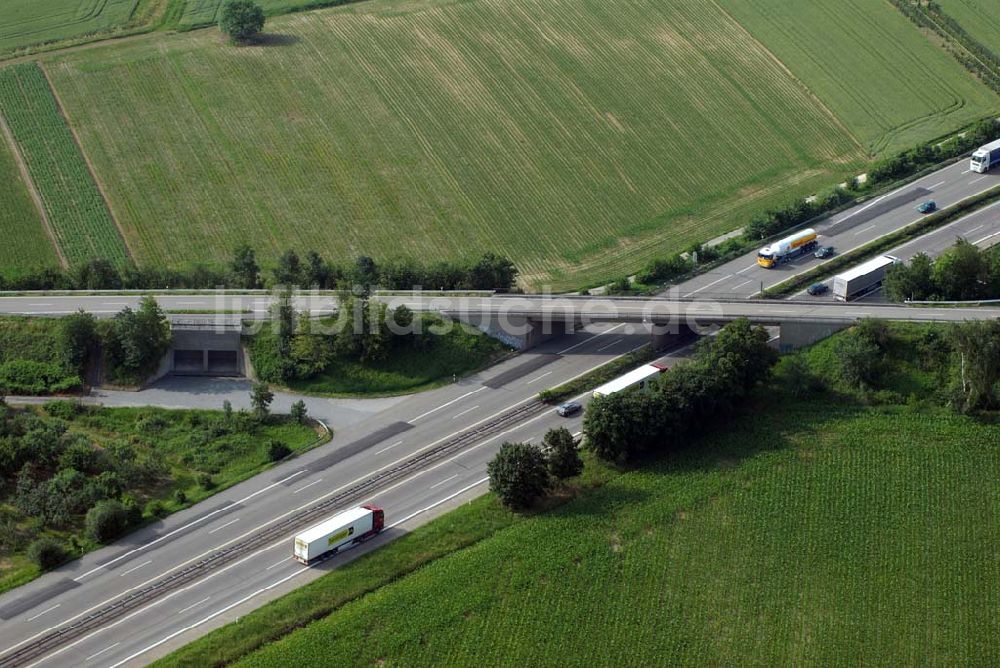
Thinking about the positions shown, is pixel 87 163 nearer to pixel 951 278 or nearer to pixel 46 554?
pixel 46 554

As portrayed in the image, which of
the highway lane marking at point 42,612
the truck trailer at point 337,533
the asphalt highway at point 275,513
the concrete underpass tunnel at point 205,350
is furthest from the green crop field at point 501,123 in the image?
the highway lane marking at point 42,612

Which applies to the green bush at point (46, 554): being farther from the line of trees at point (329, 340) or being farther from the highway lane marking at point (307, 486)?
the line of trees at point (329, 340)

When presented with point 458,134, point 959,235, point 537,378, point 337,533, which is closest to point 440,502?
point 337,533

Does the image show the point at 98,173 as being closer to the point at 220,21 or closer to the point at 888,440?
the point at 220,21

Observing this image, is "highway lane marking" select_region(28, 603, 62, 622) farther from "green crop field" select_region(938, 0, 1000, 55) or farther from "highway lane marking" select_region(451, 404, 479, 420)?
"green crop field" select_region(938, 0, 1000, 55)

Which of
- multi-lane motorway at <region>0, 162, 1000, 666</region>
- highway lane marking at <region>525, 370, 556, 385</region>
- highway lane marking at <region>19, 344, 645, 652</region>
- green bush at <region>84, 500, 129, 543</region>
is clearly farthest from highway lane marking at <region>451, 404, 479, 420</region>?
green bush at <region>84, 500, 129, 543</region>

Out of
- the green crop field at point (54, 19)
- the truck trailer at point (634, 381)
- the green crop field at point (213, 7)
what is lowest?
the truck trailer at point (634, 381)
